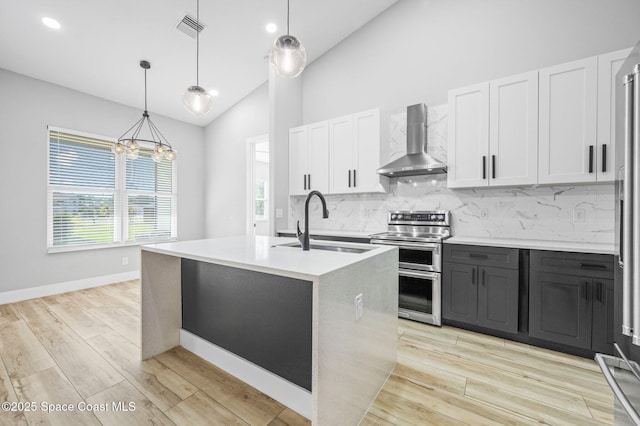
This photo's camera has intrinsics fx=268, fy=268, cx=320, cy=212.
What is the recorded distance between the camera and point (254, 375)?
5.86 feet

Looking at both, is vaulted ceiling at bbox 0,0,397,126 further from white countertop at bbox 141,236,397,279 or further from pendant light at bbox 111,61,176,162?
white countertop at bbox 141,236,397,279

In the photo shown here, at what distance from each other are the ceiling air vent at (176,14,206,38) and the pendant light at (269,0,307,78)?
6.62 ft

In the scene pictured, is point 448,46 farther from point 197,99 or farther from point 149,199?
point 149,199

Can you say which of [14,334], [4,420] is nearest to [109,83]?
[14,334]

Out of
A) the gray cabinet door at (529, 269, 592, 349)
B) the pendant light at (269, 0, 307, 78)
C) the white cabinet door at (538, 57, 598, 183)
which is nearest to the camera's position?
the pendant light at (269, 0, 307, 78)

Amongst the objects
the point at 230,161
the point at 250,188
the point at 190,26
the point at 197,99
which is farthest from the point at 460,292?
the point at 230,161

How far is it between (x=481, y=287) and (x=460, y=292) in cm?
19

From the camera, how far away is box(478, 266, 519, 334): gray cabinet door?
239 centimetres

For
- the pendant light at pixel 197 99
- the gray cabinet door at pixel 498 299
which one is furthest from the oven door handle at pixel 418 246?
the pendant light at pixel 197 99

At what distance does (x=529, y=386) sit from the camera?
180 centimetres

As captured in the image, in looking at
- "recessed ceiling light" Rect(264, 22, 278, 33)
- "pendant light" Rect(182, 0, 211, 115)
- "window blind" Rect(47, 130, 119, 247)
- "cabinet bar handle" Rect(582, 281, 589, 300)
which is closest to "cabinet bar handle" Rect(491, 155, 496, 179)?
"cabinet bar handle" Rect(582, 281, 589, 300)

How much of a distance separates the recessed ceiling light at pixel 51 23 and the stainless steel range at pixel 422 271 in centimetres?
427

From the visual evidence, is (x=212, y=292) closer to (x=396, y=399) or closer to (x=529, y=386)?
(x=396, y=399)

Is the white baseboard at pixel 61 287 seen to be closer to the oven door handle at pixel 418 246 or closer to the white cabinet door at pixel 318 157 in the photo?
the white cabinet door at pixel 318 157
